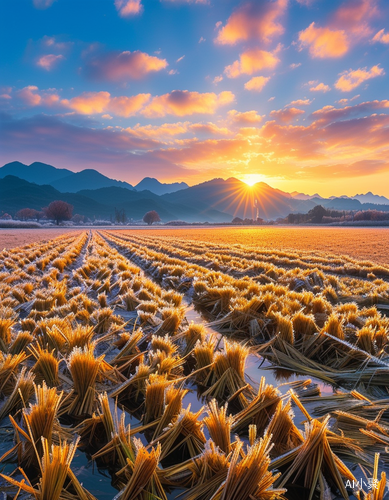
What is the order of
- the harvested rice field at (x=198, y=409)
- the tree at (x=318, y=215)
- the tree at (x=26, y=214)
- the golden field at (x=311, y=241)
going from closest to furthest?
the harvested rice field at (x=198, y=409)
the golden field at (x=311, y=241)
the tree at (x=318, y=215)
the tree at (x=26, y=214)

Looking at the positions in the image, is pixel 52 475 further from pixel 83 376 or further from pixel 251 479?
pixel 83 376

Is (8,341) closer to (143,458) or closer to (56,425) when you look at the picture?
(56,425)

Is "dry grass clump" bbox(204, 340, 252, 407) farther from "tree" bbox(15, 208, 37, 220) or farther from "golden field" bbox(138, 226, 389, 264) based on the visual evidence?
"tree" bbox(15, 208, 37, 220)

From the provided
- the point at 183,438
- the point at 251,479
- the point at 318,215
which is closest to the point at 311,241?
the point at 183,438

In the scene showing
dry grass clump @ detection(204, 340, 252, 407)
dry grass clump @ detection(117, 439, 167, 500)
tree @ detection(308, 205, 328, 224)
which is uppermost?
tree @ detection(308, 205, 328, 224)

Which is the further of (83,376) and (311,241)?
(311,241)

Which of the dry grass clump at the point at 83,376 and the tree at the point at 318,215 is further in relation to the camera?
the tree at the point at 318,215

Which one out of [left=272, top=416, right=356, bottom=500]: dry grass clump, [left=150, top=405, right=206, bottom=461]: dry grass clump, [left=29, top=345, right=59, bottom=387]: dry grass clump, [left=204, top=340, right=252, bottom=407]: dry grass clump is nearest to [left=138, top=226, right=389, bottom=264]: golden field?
[left=204, top=340, right=252, bottom=407]: dry grass clump

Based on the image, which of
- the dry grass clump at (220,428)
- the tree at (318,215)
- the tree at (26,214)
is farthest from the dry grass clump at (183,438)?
the tree at (26,214)

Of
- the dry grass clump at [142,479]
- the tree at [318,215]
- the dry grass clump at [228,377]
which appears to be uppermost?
the tree at [318,215]

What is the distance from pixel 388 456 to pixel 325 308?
2864 millimetres

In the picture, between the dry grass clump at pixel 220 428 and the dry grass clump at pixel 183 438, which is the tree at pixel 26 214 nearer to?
the dry grass clump at pixel 183 438

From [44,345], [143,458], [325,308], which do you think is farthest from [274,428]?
[325,308]

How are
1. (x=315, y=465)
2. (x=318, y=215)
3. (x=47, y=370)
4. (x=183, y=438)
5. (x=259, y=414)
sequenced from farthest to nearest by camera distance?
(x=318, y=215)
(x=47, y=370)
(x=259, y=414)
(x=183, y=438)
(x=315, y=465)
